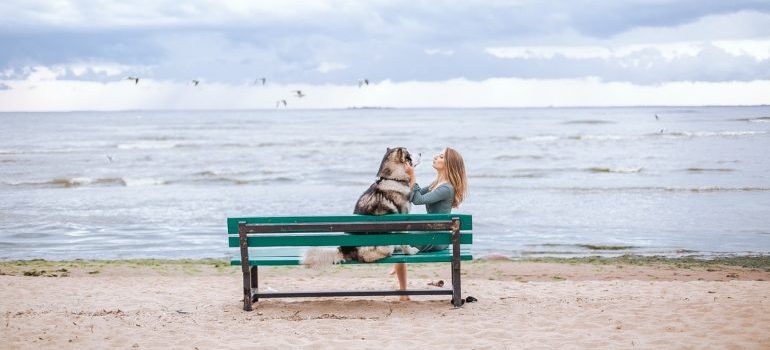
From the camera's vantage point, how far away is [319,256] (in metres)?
6.82

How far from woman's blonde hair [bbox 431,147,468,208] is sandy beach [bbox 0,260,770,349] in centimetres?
107

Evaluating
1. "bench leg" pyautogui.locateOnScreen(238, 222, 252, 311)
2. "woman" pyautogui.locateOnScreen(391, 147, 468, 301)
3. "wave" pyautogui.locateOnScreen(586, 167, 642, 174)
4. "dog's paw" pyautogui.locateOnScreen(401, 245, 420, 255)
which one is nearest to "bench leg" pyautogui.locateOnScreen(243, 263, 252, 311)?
"bench leg" pyautogui.locateOnScreen(238, 222, 252, 311)

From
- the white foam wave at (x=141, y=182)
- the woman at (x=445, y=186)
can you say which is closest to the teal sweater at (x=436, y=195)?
the woman at (x=445, y=186)

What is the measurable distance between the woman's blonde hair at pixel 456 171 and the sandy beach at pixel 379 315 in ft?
3.50

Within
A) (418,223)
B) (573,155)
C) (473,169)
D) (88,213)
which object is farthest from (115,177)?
(418,223)

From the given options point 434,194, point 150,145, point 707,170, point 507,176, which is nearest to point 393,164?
point 434,194

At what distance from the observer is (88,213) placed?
19469 mm

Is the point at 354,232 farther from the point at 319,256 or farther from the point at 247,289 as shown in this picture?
the point at 247,289

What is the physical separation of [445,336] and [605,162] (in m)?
33.2

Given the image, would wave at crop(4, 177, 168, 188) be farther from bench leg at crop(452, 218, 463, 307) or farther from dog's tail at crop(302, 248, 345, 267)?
bench leg at crop(452, 218, 463, 307)

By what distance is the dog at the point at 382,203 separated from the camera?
22.3 ft

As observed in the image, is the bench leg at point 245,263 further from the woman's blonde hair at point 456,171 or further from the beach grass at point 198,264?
the beach grass at point 198,264

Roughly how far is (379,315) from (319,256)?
29.6 inches

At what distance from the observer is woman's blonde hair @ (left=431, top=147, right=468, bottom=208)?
7.15 m
